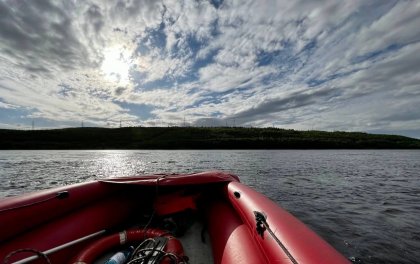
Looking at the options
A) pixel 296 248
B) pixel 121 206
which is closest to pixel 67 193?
pixel 121 206

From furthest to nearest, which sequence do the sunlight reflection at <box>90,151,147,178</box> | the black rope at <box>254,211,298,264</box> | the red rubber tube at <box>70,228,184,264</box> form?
the sunlight reflection at <box>90,151,147,178</box>
the red rubber tube at <box>70,228,184,264</box>
the black rope at <box>254,211,298,264</box>

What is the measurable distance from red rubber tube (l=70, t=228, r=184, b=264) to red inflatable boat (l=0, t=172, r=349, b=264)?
0.05 ft

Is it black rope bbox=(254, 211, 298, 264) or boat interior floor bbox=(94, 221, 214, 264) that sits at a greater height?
black rope bbox=(254, 211, 298, 264)

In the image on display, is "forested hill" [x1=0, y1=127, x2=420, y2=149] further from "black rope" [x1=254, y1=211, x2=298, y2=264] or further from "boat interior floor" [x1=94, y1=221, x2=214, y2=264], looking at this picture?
"black rope" [x1=254, y1=211, x2=298, y2=264]

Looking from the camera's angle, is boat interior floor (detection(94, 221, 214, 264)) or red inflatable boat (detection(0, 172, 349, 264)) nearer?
red inflatable boat (detection(0, 172, 349, 264))

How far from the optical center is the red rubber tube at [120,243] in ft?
12.4

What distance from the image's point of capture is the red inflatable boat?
121 inches

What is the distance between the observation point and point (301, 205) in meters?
9.34

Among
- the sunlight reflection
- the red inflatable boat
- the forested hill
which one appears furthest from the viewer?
the forested hill

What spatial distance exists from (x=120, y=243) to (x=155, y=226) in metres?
1.45

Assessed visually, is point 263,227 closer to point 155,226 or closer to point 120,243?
point 120,243

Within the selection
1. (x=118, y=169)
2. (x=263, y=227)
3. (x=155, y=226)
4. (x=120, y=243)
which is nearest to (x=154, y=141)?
(x=118, y=169)

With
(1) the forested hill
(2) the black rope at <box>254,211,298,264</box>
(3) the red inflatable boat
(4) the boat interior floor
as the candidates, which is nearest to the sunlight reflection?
(3) the red inflatable boat

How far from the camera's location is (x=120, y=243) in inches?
172
